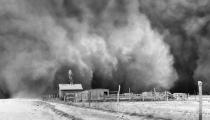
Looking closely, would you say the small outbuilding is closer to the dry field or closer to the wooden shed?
the wooden shed

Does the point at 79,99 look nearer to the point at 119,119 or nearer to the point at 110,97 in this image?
the point at 110,97

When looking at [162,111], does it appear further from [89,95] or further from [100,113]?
[89,95]

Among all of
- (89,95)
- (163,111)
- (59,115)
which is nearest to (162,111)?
(163,111)

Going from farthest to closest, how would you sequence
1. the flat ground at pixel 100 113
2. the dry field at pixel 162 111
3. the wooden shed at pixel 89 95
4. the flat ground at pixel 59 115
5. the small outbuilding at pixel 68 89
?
the small outbuilding at pixel 68 89, the wooden shed at pixel 89 95, the dry field at pixel 162 111, the flat ground at pixel 100 113, the flat ground at pixel 59 115

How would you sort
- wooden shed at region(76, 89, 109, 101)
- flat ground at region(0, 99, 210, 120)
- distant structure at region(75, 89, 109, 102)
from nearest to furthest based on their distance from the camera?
1. flat ground at region(0, 99, 210, 120)
2. distant structure at region(75, 89, 109, 102)
3. wooden shed at region(76, 89, 109, 101)

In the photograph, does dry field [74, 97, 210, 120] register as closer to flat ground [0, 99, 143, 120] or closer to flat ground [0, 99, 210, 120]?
flat ground [0, 99, 210, 120]

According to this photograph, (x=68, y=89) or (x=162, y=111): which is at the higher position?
(x=68, y=89)

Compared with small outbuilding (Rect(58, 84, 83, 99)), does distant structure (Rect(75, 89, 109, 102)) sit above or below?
below

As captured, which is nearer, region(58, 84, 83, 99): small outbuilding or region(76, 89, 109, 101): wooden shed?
region(76, 89, 109, 101): wooden shed

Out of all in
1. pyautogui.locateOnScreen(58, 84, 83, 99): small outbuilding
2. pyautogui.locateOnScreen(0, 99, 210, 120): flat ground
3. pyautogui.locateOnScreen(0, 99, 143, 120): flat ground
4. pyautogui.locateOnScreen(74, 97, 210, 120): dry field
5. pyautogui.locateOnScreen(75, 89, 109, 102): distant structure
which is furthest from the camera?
pyautogui.locateOnScreen(58, 84, 83, 99): small outbuilding

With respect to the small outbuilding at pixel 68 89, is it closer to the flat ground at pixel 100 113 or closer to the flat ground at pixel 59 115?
the flat ground at pixel 100 113

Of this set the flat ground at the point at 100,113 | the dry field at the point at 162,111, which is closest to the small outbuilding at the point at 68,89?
the dry field at the point at 162,111

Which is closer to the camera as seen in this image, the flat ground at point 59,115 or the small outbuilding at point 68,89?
the flat ground at point 59,115

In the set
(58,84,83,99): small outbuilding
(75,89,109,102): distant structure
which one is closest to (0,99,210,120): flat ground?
(75,89,109,102): distant structure
